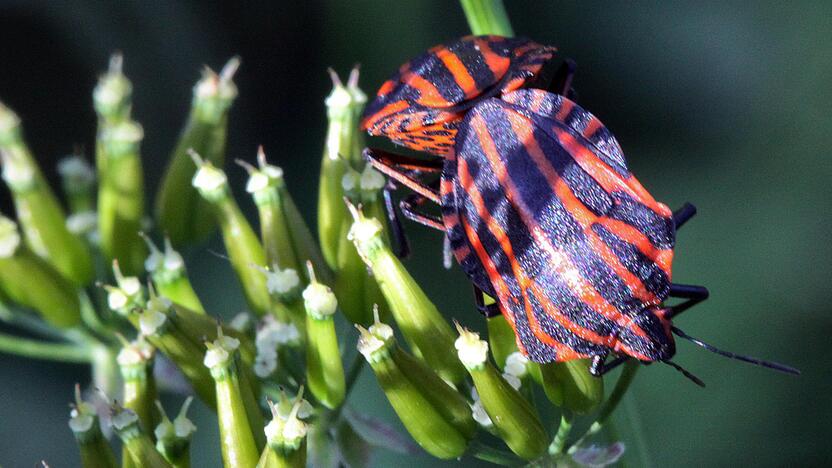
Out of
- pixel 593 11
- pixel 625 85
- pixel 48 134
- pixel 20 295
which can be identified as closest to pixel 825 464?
pixel 625 85

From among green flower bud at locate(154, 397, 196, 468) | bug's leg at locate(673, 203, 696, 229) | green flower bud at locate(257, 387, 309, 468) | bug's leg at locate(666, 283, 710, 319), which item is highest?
bug's leg at locate(673, 203, 696, 229)

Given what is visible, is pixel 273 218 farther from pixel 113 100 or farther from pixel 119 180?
pixel 113 100

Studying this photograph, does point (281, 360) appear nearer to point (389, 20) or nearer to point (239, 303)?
point (239, 303)

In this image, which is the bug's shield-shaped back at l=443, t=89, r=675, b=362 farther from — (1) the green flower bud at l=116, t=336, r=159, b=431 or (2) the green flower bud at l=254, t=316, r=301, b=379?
(1) the green flower bud at l=116, t=336, r=159, b=431

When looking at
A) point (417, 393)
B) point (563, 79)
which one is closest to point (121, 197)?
point (417, 393)

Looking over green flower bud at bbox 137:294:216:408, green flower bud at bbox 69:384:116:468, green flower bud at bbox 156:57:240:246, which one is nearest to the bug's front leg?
green flower bud at bbox 137:294:216:408

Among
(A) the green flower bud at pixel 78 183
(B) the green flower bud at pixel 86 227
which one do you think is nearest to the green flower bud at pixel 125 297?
(B) the green flower bud at pixel 86 227

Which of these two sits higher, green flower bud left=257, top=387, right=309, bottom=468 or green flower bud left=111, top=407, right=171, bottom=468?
green flower bud left=257, top=387, right=309, bottom=468
